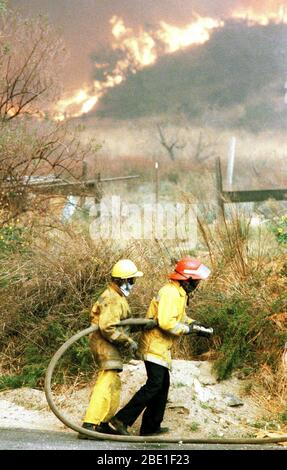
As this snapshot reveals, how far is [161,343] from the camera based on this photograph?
615 centimetres

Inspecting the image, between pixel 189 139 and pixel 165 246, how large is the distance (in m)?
21.0

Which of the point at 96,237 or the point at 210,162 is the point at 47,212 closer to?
the point at 96,237

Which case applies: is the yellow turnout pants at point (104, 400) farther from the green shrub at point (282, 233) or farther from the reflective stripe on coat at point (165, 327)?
the green shrub at point (282, 233)

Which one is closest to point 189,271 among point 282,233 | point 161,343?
point 161,343

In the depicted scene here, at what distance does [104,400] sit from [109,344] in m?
0.50

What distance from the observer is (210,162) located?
96.0 feet

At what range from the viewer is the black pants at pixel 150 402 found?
6094 mm

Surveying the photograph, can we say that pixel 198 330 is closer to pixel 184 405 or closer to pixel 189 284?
pixel 189 284

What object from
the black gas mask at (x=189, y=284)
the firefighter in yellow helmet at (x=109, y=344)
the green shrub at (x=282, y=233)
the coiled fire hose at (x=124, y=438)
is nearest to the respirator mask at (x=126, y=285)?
the firefighter in yellow helmet at (x=109, y=344)

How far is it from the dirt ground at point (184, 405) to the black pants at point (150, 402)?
29 cm

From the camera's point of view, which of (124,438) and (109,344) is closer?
Answer: (124,438)

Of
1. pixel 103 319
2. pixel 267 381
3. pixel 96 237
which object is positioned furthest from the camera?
pixel 96 237

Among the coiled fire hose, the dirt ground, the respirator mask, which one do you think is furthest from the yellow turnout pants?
the respirator mask

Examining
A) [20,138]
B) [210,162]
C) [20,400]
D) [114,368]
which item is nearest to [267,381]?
[114,368]
